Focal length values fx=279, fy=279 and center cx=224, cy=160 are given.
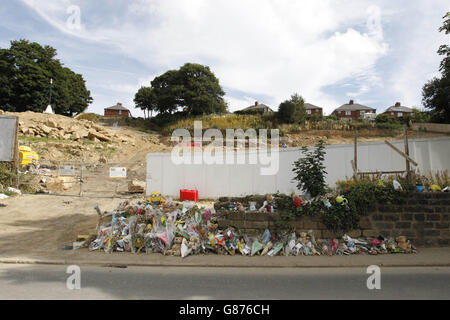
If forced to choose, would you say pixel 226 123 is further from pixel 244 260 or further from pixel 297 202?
pixel 244 260

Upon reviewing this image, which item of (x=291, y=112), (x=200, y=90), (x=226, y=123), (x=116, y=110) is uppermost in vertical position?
(x=116, y=110)

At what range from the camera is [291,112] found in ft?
108

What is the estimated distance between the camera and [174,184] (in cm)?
1415

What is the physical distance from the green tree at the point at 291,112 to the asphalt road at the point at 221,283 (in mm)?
28858

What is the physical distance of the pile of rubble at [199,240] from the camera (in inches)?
252

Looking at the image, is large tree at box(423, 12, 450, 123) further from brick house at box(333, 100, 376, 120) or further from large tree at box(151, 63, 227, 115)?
brick house at box(333, 100, 376, 120)

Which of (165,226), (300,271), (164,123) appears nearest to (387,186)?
(300,271)

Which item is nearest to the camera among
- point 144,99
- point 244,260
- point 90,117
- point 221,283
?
point 221,283

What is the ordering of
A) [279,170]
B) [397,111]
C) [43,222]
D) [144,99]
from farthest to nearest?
[397,111] < [144,99] < [279,170] < [43,222]

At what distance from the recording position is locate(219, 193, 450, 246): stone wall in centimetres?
666

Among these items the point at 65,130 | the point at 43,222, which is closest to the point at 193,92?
the point at 65,130

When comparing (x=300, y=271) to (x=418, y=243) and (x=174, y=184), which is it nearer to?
(x=418, y=243)

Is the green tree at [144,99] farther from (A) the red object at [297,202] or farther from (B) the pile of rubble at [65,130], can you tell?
(A) the red object at [297,202]

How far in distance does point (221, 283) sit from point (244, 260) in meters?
1.34
